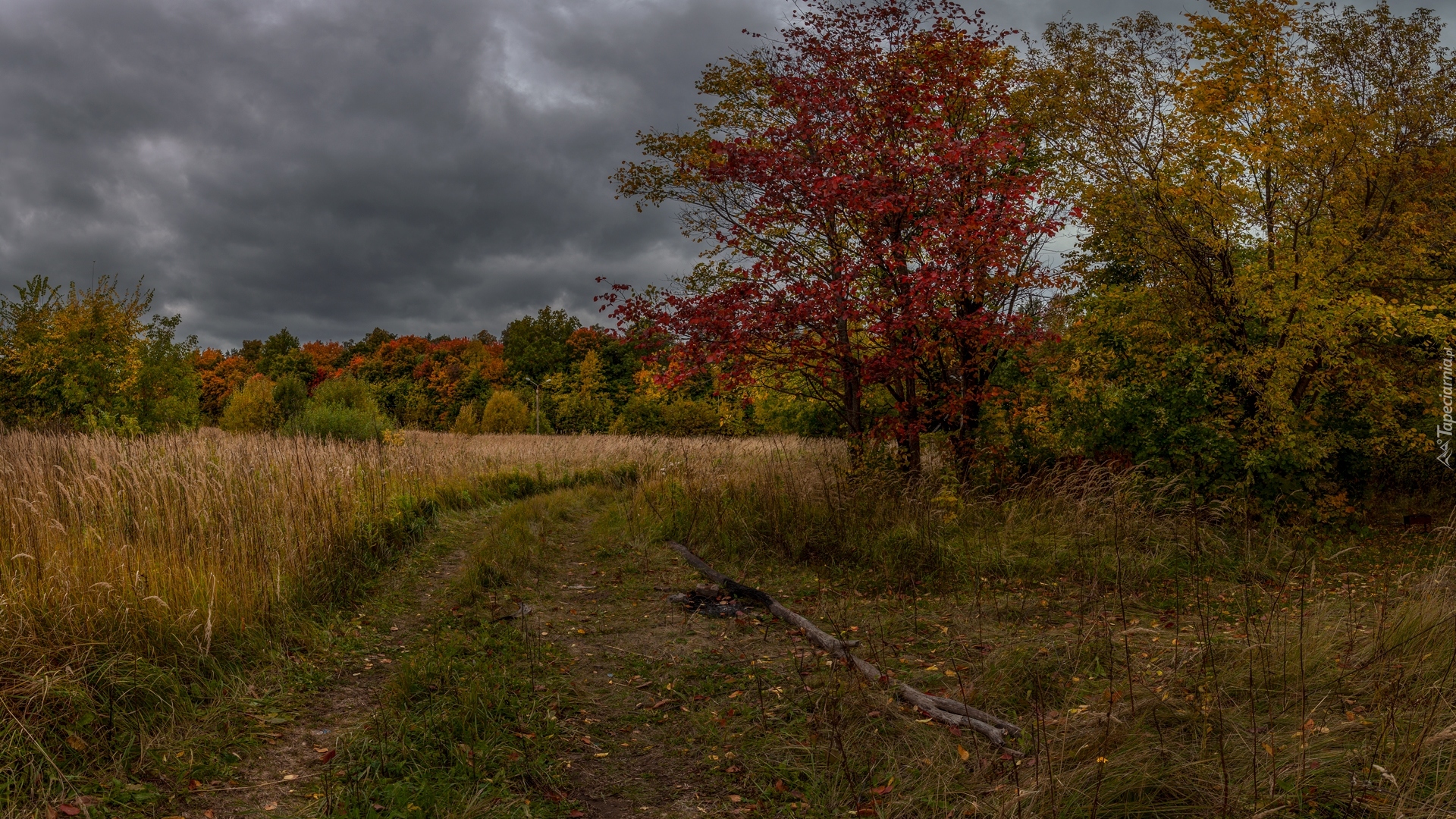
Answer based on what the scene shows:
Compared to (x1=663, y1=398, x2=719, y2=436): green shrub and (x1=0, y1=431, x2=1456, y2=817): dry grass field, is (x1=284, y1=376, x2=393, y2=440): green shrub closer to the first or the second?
(x1=0, y1=431, x2=1456, y2=817): dry grass field

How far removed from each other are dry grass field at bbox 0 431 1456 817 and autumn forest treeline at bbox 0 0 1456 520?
1943 mm

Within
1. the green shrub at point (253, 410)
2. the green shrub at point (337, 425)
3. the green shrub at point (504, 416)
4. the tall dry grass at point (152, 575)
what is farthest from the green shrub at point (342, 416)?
the green shrub at point (504, 416)

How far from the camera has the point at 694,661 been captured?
17.1 ft

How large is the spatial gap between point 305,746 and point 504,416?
31.7 meters

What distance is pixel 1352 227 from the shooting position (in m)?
9.41

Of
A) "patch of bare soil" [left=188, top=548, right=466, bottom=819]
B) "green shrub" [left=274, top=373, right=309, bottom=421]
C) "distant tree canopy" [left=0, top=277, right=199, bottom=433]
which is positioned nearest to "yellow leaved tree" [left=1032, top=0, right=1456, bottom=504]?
"patch of bare soil" [left=188, top=548, right=466, bottom=819]

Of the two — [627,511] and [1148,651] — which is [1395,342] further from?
[627,511]

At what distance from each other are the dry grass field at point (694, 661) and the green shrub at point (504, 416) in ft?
85.8

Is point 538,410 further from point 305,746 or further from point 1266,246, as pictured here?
point 305,746

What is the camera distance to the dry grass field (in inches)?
124

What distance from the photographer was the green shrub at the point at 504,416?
3425 cm

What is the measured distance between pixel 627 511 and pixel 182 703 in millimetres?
6413

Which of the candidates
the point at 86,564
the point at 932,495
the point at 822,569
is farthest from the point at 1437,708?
the point at 86,564

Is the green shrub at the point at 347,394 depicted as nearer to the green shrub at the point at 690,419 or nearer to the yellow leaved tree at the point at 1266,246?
the green shrub at the point at 690,419
